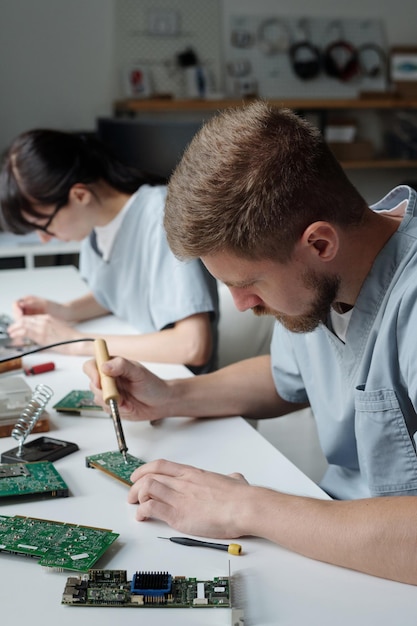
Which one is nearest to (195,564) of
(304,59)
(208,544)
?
(208,544)

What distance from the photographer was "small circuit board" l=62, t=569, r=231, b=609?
879 millimetres

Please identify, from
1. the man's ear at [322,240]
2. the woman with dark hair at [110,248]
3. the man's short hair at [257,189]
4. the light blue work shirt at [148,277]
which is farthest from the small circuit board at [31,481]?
the light blue work shirt at [148,277]

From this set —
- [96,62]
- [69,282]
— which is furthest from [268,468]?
[96,62]

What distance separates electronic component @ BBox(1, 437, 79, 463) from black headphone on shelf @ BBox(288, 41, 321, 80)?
414 cm

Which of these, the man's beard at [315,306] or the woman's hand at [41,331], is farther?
the woman's hand at [41,331]

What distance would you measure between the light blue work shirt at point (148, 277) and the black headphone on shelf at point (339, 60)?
3.26 meters

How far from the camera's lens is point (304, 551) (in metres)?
0.96

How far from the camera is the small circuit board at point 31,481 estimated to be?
3.64 ft

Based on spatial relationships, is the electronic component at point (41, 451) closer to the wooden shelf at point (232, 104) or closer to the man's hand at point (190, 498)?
the man's hand at point (190, 498)

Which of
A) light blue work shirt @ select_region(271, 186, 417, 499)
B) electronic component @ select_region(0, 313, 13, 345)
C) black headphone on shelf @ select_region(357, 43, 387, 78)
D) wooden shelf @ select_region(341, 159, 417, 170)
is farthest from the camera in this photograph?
black headphone on shelf @ select_region(357, 43, 387, 78)

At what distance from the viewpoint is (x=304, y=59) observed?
197 inches

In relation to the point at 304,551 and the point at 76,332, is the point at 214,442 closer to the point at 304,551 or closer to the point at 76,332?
the point at 304,551

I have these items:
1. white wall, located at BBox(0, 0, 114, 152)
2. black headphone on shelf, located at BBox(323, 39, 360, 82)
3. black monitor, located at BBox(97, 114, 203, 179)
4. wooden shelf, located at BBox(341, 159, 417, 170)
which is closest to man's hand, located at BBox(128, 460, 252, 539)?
black monitor, located at BBox(97, 114, 203, 179)

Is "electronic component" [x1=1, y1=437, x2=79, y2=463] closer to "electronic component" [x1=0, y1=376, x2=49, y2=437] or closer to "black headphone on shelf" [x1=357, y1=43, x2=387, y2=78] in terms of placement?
"electronic component" [x1=0, y1=376, x2=49, y2=437]
